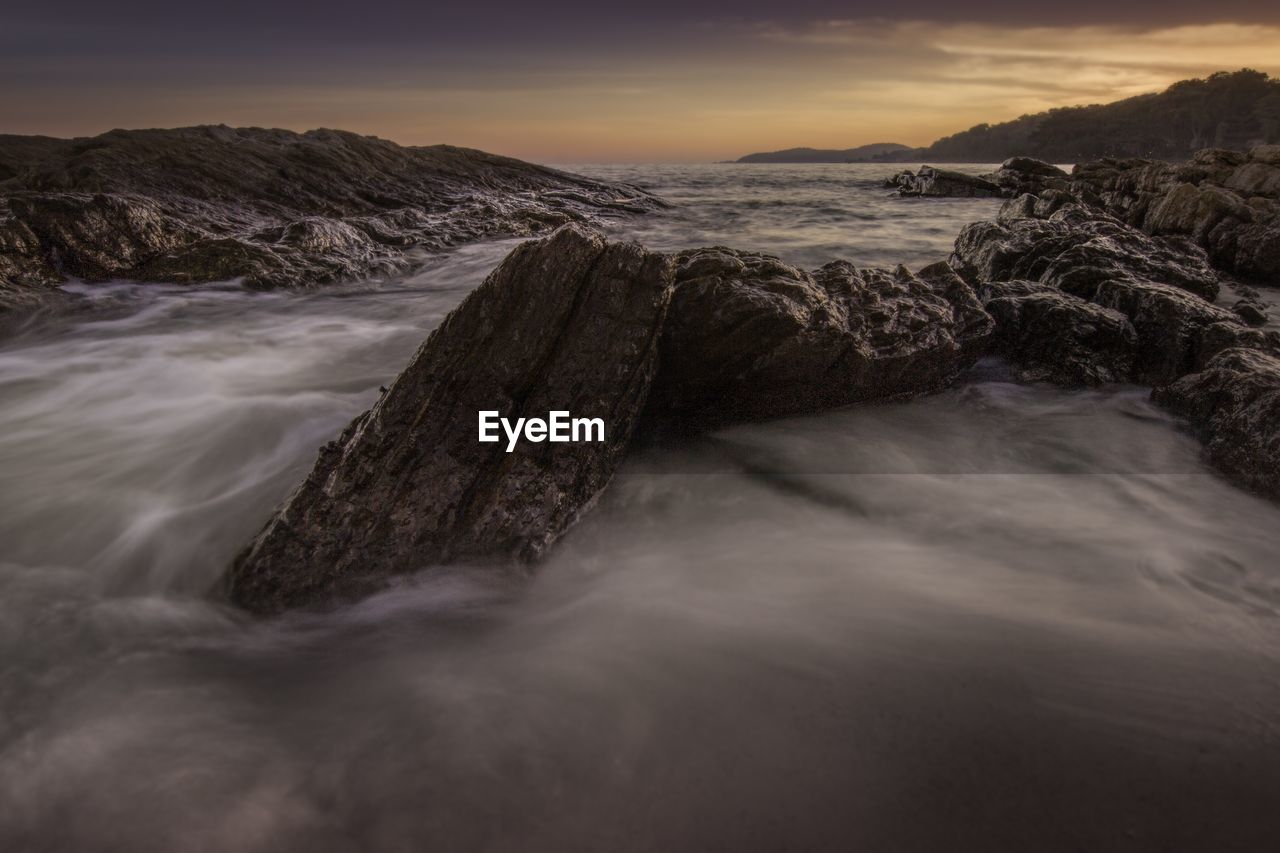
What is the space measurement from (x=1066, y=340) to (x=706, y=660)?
4.77 meters

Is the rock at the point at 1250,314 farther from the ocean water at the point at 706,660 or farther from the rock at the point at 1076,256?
the ocean water at the point at 706,660

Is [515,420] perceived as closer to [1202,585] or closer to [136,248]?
[1202,585]

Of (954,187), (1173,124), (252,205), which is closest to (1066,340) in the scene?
→ (252,205)

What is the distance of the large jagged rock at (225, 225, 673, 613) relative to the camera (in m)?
3.15

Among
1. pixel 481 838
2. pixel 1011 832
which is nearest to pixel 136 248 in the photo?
pixel 481 838

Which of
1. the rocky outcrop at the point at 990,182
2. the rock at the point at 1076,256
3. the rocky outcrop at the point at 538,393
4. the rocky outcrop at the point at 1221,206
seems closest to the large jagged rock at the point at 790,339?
the rocky outcrop at the point at 538,393

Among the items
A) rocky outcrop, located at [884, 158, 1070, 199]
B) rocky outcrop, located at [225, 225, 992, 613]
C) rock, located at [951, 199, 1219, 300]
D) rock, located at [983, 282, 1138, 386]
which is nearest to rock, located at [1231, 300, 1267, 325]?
rock, located at [951, 199, 1219, 300]

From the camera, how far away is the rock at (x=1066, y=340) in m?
5.52

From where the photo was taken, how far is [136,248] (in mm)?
9570

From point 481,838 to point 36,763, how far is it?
5.56ft

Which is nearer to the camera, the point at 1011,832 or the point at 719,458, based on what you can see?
the point at 1011,832

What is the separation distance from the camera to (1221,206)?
12.3 metres

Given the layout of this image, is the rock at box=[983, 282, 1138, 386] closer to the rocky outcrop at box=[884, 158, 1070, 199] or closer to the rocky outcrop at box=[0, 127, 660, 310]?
the rocky outcrop at box=[0, 127, 660, 310]

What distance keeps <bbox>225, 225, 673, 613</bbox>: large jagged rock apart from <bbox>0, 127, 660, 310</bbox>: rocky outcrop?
7630 millimetres
